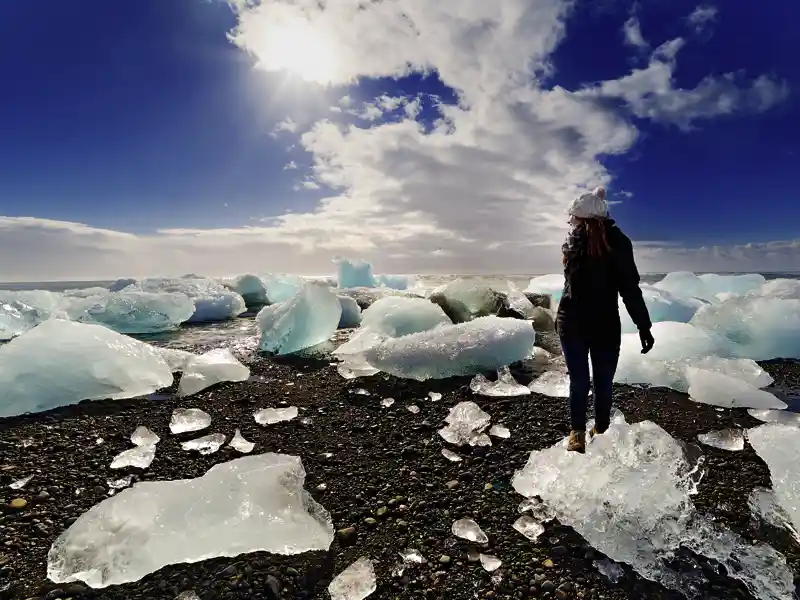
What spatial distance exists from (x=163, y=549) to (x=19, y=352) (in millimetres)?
3498

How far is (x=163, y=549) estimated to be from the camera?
6.73 ft

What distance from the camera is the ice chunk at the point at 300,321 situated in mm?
6738

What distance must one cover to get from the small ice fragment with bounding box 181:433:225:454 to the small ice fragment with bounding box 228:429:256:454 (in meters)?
0.09

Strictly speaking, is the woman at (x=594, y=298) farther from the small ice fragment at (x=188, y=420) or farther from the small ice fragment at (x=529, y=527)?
the small ice fragment at (x=188, y=420)

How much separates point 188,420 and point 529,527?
2826 millimetres

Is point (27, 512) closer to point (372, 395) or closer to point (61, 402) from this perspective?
point (61, 402)

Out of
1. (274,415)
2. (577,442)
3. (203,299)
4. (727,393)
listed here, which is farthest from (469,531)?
(203,299)

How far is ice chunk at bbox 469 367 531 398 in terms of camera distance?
4406 millimetres

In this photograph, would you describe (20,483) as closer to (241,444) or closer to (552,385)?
(241,444)

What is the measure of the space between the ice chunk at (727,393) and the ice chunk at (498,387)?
63.5 inches

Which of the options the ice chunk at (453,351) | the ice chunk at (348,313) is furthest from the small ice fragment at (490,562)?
the ice chunk at (348,313)

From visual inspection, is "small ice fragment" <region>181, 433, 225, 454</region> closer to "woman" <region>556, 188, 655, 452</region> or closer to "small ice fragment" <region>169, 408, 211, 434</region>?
"small ice fragment" <region>169, 408, 211, 434</region>

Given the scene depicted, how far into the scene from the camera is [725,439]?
325 cm

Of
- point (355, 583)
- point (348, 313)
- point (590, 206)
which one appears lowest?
point (355, 583)
